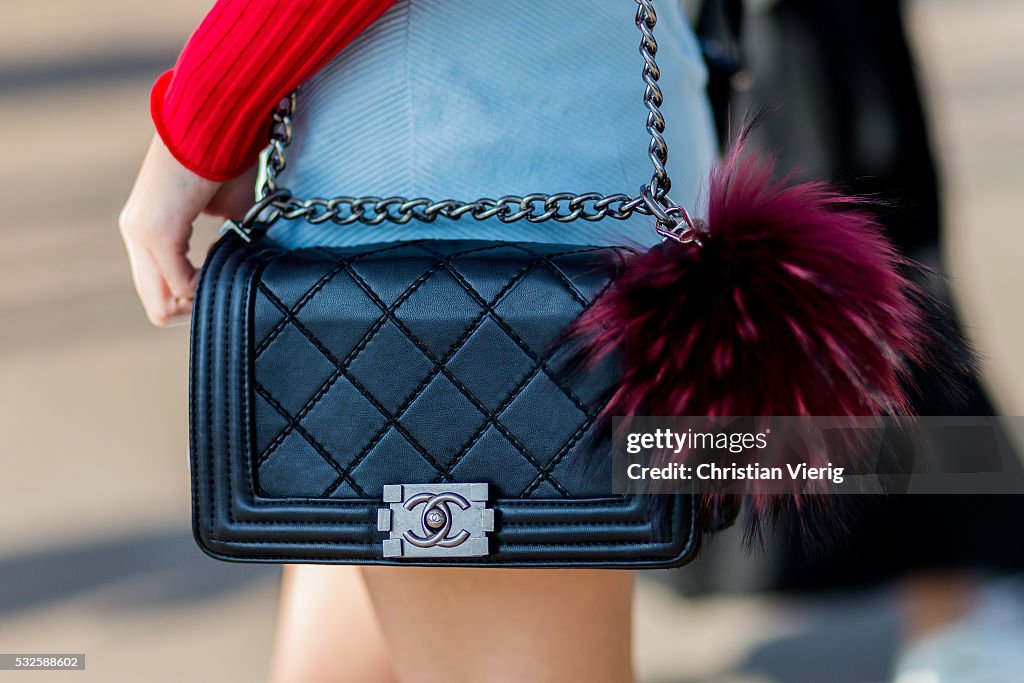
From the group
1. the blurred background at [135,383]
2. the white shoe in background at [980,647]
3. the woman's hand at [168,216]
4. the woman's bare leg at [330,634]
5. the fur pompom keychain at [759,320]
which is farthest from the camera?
the blurred background at [135,383]

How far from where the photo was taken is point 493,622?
685mm

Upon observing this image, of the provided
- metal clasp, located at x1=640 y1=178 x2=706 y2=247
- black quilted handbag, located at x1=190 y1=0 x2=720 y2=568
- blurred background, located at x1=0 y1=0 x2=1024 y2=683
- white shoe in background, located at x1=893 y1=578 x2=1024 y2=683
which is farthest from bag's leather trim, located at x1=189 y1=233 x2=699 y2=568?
white shoe in background, located at x1=893 y1=578 x2=1024 y2=683

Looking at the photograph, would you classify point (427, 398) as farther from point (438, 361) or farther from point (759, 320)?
point (759, 320)

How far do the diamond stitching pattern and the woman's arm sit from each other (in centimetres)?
11

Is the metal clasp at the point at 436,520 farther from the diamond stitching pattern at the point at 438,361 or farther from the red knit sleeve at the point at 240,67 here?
the red knit sleeve at the point at 240,67

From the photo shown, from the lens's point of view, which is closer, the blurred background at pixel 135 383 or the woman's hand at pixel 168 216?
the woman's hand at pixel 168 216

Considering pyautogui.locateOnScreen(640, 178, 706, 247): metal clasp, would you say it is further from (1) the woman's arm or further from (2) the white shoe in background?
(2) the white shoe in background

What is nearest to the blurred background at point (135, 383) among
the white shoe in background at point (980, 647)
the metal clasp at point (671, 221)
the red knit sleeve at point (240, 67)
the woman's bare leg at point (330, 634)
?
the white shoe in background at point (980, 647)

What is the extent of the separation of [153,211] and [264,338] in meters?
0.15

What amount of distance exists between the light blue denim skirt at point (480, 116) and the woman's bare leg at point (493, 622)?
0.27 meters

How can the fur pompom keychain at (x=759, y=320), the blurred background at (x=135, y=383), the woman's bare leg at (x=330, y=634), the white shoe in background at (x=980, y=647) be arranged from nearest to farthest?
the fur pompom keychain at (x=759, y=320), the woman's bare leg at (x=330, y=634), the white shoe in background at (x=980, y=647), the blurred background at (x=135, y=383)

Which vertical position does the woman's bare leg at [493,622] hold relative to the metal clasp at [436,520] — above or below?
below

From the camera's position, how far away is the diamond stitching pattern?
0.64 metres
